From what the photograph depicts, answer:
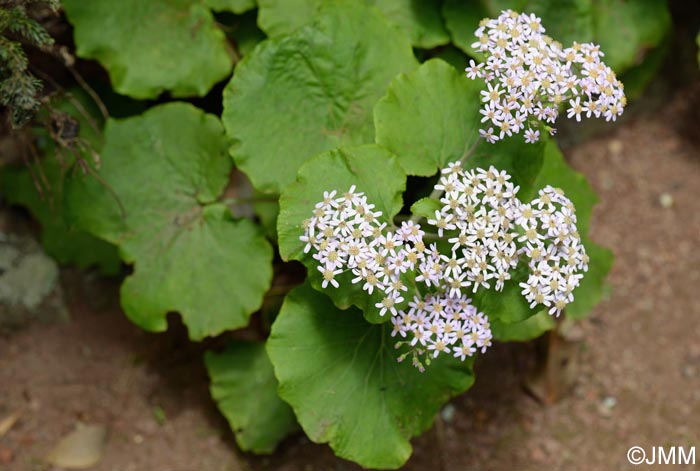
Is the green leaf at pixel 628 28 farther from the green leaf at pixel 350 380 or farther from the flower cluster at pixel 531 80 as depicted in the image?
the green leaf at pixel 350 380

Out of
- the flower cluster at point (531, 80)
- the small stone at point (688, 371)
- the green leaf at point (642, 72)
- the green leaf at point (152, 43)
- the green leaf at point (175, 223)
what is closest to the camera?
the flower cluster at point (531, 80)

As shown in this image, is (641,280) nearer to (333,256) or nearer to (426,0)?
(426,0)

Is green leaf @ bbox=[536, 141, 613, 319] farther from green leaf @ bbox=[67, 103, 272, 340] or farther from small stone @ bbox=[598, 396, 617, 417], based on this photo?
green leaf @ bbox=[67, 103, 272, 340]

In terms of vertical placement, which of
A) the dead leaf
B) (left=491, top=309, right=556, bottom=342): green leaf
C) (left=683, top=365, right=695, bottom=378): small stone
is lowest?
(left=683, top=365, right=695, bottom=378): small stone

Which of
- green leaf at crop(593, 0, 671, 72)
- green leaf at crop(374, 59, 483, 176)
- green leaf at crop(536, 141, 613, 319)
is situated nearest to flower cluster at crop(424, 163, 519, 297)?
green leaf at crop(374, 59, 483, 176)

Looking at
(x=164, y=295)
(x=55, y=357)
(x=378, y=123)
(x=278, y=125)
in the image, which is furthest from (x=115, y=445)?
(x=378, y=123)

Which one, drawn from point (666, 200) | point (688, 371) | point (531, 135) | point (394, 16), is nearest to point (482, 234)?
point (531, 135)

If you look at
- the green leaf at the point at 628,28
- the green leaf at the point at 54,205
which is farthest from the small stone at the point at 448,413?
the green leaf at the point at 628,28

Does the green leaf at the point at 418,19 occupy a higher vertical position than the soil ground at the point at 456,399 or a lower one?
higher
